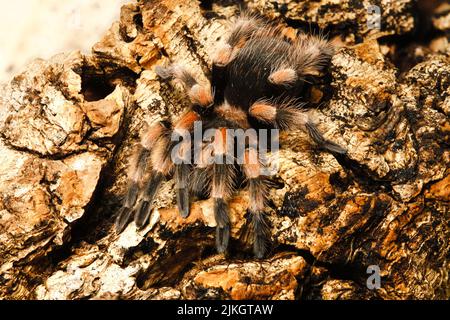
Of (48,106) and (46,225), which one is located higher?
(48,106)

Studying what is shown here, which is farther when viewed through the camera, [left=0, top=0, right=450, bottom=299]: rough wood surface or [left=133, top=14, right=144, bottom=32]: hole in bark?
[left=133, top=14, right=144, bottom=32]: hole in bark

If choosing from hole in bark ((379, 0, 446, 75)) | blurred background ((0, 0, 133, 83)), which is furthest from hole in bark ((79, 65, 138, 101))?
hole in bark ((379, 0, 446, 75))

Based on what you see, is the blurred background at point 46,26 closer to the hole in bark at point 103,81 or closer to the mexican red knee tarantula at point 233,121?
the hole in bark at point 103,81

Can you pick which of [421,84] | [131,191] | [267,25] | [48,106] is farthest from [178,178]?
[421,84]

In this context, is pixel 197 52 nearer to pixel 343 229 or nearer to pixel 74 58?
pixel 74 58

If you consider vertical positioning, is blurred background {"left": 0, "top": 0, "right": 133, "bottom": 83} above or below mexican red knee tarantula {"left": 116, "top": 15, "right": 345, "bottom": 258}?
above

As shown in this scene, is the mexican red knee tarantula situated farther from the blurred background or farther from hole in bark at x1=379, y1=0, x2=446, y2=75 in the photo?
the blurred background
